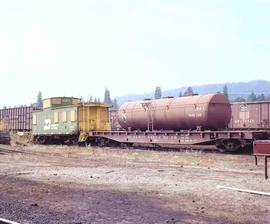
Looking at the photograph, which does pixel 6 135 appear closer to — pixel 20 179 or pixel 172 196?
pixel 20 179

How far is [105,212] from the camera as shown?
8461mm

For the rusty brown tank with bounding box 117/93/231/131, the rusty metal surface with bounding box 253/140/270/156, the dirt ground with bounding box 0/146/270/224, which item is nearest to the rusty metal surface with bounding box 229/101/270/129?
the rusty brown tank with bounding box 117/93/231/131

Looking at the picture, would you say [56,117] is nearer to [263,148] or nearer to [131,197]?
[263,148]

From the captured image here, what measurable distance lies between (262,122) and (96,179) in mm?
18239

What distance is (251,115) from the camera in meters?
29.9

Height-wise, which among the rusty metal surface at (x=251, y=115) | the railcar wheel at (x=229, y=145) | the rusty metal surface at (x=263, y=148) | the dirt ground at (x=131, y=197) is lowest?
the dirt ground at (x=131, y=197)

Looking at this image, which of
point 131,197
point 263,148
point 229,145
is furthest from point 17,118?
point 131,197

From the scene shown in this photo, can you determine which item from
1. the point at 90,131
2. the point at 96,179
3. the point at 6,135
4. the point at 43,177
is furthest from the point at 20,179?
the point at 6,135

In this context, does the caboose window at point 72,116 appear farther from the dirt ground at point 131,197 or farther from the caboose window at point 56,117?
the dirt ground at point 131,197

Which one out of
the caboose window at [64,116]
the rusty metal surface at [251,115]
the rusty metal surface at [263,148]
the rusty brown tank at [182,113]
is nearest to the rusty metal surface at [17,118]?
the caboose window at [64,116]

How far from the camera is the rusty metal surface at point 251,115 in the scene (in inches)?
1126

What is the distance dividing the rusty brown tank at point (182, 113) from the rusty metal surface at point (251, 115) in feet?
13.2

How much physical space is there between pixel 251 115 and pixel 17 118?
25737mm

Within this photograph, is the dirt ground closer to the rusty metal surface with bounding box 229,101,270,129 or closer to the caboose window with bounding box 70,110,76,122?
the rusty metal surface with bounding box 229,101,270,129
